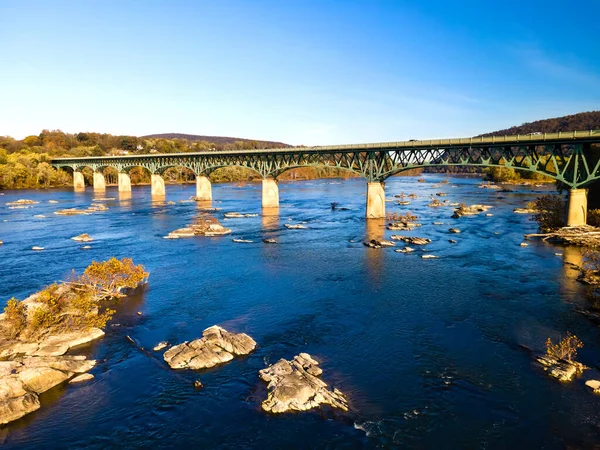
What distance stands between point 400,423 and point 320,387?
4.04 meters

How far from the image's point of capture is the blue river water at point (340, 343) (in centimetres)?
1814

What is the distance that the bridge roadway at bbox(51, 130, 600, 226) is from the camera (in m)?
54.2

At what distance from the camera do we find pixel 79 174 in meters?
158

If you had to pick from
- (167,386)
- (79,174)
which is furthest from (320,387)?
(79,174)

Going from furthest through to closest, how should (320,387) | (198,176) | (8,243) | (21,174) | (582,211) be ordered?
(21,174), (198,176), (8,243), (582,211), (320,387)

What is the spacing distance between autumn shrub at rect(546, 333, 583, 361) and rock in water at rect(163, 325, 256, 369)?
1705cm

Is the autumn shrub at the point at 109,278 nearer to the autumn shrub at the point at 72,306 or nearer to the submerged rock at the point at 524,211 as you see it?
the autumn shrub at the point at 72,306

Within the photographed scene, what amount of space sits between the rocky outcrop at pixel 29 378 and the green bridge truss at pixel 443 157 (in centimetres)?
5598

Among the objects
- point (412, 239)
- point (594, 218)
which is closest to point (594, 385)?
point (412, 239)

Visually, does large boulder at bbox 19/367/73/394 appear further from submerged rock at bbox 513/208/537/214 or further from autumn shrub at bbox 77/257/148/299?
submerged rock at bbox 513/208/537/214

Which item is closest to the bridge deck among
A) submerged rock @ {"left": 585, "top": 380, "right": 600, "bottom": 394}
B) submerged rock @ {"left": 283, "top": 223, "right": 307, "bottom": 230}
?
submerged rock @ {"left": 283, "top": 223, "right": 307, "bottom": 230}

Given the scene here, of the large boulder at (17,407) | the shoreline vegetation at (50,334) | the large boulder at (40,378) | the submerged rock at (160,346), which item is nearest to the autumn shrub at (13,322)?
the shoreline vegetation at (50,334)

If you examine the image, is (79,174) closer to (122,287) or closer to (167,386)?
(122,287)

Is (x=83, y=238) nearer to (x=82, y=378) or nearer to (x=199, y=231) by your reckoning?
(x=199, y=231)
